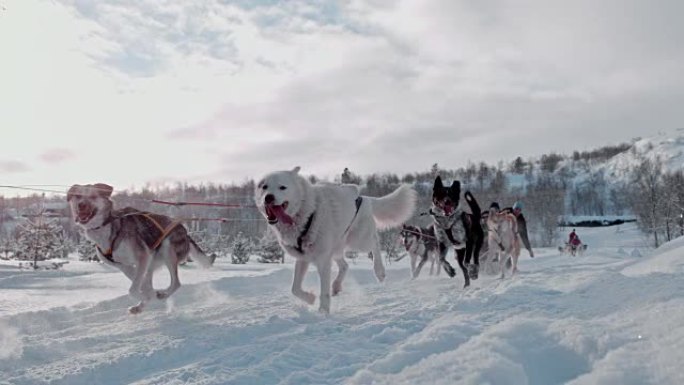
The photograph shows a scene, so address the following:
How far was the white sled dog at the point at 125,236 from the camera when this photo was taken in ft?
19.2

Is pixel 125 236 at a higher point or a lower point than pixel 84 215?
lower

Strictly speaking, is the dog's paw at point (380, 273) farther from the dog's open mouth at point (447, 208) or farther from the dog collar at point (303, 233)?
the dog collar at point (303, 233)

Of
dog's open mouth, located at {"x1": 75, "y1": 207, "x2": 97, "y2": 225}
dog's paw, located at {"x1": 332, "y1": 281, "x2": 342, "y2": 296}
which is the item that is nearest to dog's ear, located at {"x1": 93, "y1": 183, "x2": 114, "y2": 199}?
dog's open mouth, located at {"x1": 75, "y1": 207, "x2": 97, "y2": 225}

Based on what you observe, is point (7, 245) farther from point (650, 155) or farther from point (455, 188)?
point (650, 155)

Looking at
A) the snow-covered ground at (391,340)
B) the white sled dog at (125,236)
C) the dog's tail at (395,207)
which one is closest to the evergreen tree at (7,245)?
the white sled dog at (125,236)

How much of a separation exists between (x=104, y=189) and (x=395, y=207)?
4431 millimetres

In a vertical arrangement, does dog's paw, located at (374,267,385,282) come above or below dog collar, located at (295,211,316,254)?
below

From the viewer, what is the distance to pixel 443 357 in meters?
2.58

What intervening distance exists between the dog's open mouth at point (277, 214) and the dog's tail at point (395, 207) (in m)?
3.19

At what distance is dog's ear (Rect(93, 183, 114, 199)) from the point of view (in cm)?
602

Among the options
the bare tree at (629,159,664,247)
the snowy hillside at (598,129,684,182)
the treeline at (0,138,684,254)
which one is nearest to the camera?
the treeline at (0,138,684,254)

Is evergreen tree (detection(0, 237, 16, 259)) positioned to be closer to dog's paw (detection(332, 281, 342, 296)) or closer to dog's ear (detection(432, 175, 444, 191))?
dog's paw (detection(332, 281, 342, 296))

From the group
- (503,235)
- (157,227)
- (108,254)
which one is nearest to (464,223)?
(503,235)

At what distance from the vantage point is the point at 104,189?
240 inches
